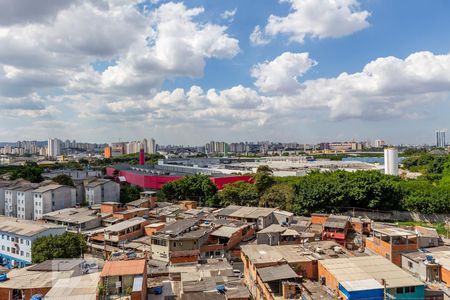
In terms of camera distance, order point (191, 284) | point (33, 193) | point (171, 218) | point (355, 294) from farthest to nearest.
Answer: point (33, 193), point (171, 218), point (191, 284), point (355, 294)

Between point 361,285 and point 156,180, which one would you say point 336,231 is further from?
point 156,180

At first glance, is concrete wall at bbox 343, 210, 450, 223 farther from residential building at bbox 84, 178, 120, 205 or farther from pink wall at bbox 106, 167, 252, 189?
residential building at bbox 84, 178, 120, 205

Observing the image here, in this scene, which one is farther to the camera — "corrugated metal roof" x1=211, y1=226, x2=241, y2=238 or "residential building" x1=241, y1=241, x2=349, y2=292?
"corrugated metal roof" x1=211, y1=226, x2=241, y2=238

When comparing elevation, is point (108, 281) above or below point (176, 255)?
above

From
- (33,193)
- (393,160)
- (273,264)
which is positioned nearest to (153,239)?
(273,264)

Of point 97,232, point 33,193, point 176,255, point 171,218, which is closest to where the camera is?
point 176,255

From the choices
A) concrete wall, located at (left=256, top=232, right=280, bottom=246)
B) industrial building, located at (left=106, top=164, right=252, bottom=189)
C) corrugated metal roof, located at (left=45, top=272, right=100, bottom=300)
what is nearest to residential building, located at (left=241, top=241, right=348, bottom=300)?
concrete wall, located at (left=256, top=232, right=280, bottom=246)

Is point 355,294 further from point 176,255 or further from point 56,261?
point 56,261

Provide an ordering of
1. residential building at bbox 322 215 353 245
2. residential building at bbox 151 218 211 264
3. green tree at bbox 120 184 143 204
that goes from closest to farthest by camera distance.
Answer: residential building at bbox 151 218 211 264, residential building at bbox 322 215 353 245, green tree at bbox 120 184 143 204
